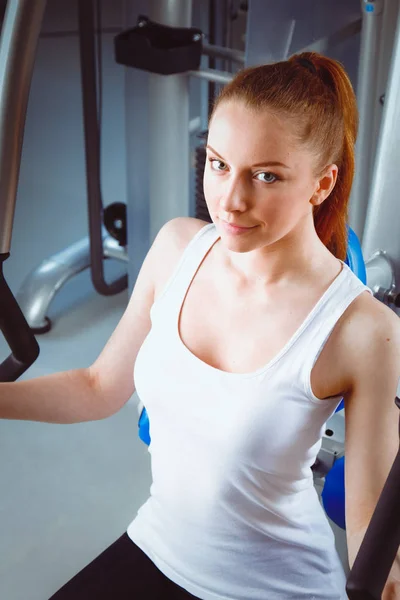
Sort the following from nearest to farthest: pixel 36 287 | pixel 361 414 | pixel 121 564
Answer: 1. pixel 361 414
2. pixel 121 564
3. pixel 36 287

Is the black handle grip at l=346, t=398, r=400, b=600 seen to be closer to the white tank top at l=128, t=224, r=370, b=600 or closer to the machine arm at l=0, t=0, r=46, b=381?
the white tank top at l=128, t=224, r=370, b=600

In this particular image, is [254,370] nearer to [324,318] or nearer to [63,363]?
[324,318]

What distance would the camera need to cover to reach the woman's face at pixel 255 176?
993mm

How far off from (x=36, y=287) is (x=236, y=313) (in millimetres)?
1740

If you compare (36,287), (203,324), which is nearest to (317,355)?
(203,324)

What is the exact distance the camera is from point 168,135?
7.30 ft

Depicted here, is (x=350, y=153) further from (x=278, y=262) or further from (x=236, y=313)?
(x=236, y=313)

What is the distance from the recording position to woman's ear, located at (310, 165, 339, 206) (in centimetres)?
105

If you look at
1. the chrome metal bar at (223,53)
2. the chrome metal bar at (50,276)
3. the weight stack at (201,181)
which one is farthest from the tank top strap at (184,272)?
the chrome metal bar at (50,276)

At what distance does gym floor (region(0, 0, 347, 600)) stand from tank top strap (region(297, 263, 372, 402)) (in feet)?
3.27

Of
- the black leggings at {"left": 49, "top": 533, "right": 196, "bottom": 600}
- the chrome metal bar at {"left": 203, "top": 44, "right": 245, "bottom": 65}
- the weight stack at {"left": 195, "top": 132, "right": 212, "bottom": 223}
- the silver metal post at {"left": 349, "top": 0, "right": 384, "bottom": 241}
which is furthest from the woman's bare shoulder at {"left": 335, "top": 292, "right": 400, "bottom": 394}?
the weight stack at {"left": 195, "top": 132, "right": 212, "bottom": 223}

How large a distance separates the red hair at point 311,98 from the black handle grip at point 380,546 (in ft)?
1.48

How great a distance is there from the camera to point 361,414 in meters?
1.04

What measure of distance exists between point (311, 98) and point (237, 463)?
502 mm
